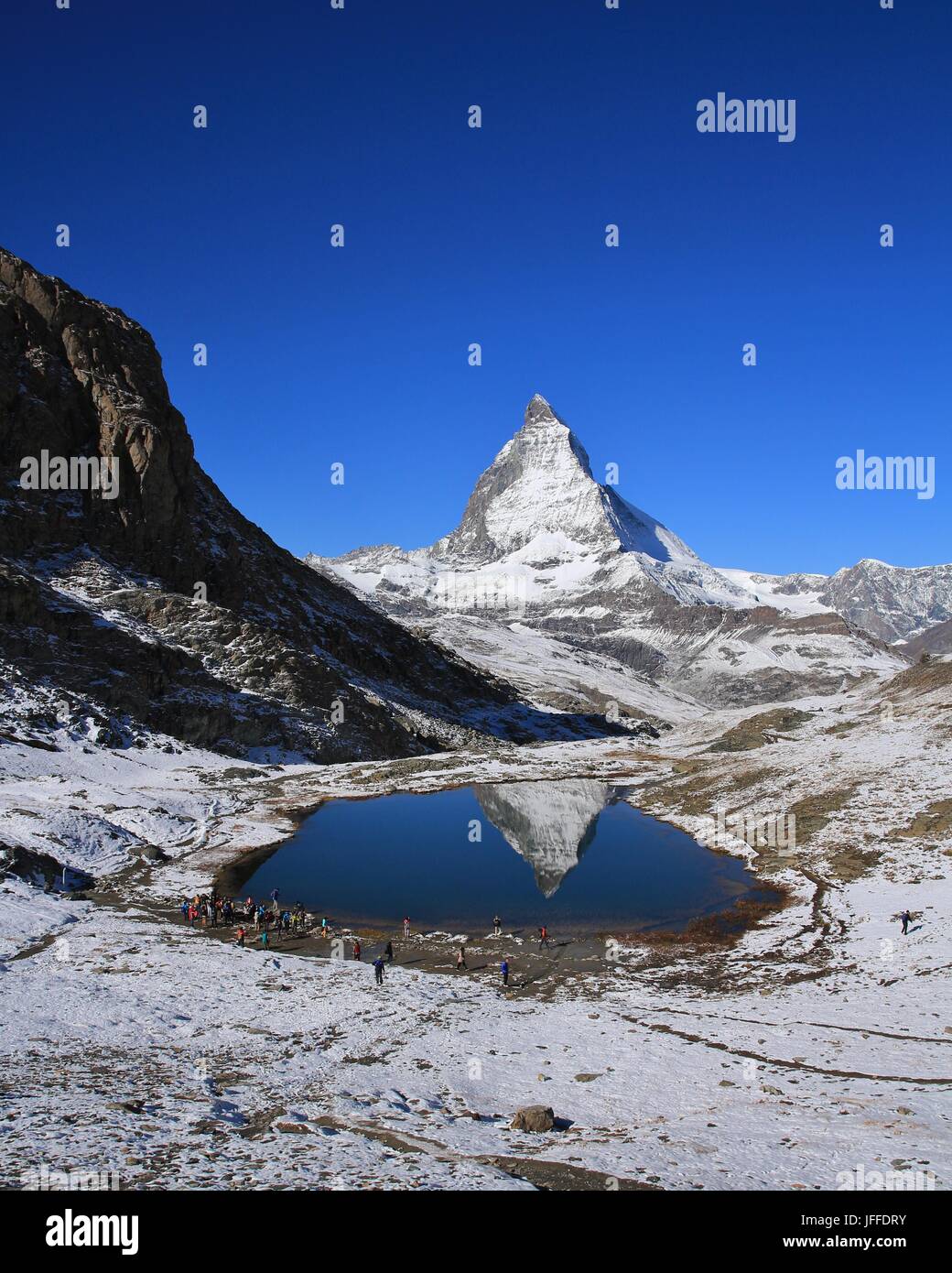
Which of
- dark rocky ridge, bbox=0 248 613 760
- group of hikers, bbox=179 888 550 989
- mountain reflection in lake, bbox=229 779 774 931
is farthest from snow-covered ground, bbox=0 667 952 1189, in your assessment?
dark rocky ridge, bbox=0 248 613 760

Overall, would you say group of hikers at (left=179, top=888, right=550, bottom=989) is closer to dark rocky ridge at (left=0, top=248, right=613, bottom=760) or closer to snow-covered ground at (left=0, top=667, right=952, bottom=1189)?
snow-covered ground at (left=0, top=667, right=952, bottom=1189)

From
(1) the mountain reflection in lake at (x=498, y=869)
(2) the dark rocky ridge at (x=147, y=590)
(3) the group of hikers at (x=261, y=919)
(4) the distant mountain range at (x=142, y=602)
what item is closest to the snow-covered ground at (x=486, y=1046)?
(3) the group of hikers at (x=261, y=919)

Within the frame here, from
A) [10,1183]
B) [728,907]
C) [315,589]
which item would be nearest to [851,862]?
[728,907]

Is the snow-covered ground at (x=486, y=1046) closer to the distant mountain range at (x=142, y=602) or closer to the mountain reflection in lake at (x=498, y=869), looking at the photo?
the mountain reflection in lake at (x=498, y=869)

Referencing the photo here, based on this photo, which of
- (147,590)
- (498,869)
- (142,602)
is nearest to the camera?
(498,869)

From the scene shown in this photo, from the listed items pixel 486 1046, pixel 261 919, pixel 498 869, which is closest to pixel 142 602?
pixel 498 869

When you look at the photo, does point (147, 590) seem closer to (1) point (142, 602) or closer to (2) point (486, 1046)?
(1) point (142, 602)

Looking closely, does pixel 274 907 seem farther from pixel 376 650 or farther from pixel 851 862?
pixel 376 650
